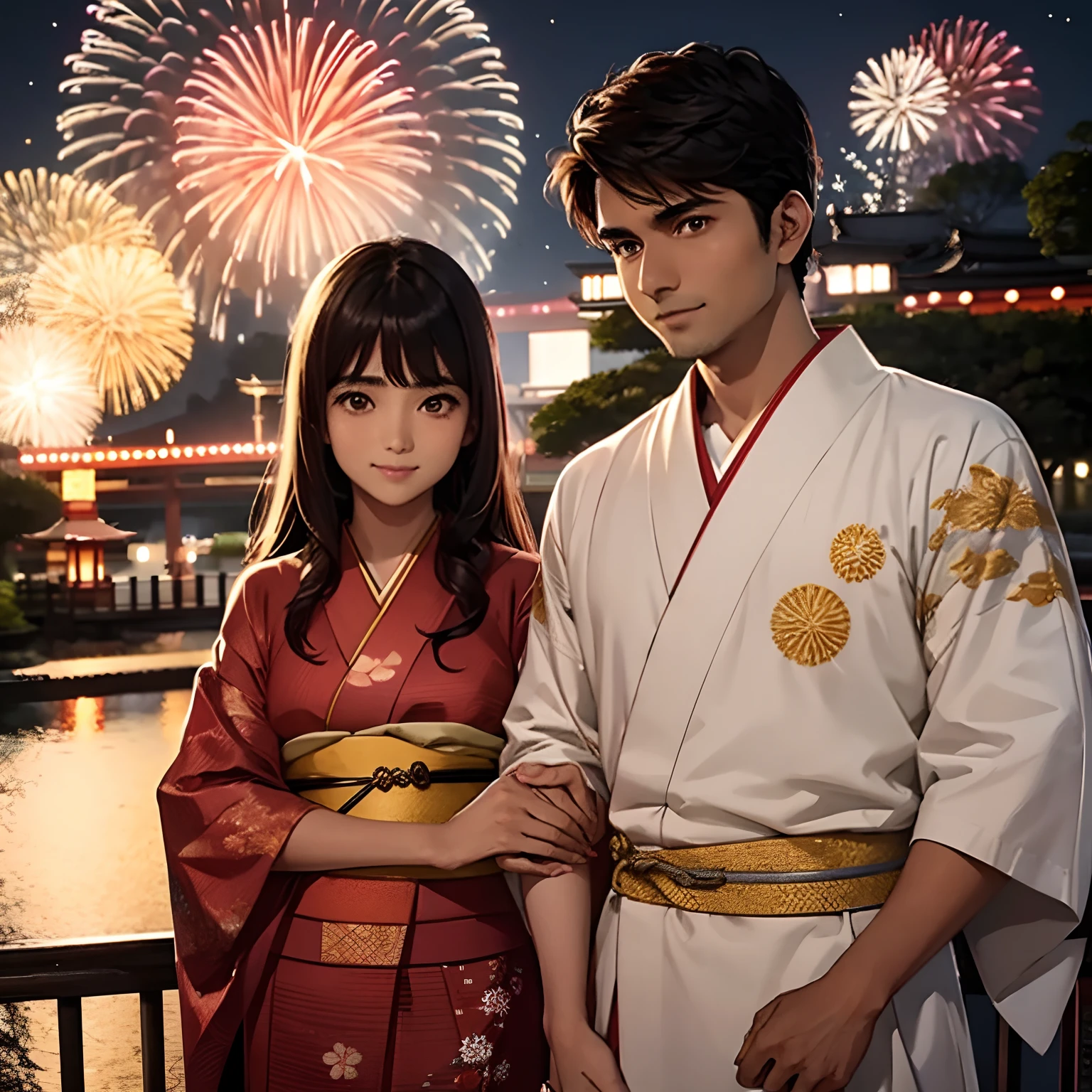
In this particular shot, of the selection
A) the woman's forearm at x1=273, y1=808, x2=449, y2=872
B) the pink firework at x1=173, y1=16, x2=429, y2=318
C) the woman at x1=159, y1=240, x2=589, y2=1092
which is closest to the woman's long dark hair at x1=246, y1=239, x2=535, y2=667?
the woman at x1=159, y1=240, x2=589, y2=1092

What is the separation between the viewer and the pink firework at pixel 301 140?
30.5ft

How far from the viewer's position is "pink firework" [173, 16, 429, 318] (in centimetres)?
928

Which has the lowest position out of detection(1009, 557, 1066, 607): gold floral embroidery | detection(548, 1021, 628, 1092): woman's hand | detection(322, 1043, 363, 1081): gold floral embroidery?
detection(322, 1043, 363, 1081): gold floral embroidery

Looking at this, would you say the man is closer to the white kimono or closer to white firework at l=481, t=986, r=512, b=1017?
the white kimono

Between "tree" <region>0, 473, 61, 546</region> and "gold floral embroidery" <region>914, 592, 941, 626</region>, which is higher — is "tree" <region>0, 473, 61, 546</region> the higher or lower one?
the lower one

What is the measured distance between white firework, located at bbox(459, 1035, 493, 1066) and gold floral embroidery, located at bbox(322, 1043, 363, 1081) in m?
0.13

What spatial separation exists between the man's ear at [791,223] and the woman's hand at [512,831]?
2.13 feet

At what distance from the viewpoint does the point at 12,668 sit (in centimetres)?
1052

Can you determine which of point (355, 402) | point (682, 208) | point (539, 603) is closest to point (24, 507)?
point (355, 402)

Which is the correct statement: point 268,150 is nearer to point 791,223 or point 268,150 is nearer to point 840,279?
point 840,279

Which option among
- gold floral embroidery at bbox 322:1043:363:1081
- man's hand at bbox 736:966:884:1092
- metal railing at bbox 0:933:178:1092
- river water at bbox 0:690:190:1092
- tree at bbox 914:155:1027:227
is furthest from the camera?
tree at bbox 914:155:1027:227

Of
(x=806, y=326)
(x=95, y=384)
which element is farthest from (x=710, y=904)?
(x=95, y=384)

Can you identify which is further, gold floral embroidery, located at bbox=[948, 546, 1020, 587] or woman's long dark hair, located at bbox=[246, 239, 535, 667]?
woman's long dark hair, located at bbox=[246, 239, 535, 667]

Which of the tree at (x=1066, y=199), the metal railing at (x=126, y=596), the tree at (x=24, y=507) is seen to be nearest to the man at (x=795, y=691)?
the tree at (x=24, y=507)
